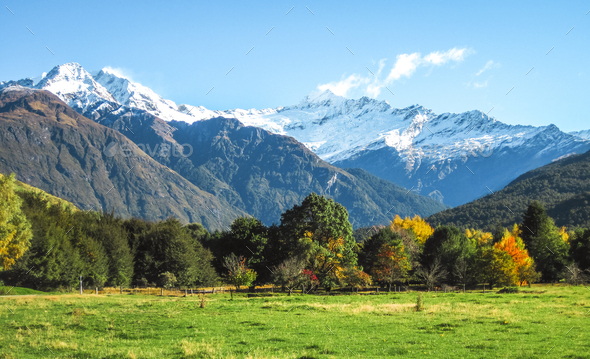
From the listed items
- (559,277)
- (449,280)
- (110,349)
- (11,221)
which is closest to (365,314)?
(110,349)

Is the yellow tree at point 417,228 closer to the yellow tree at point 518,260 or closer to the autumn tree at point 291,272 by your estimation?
the yellow tree at point 518,260

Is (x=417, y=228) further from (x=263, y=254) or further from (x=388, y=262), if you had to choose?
(x=263, y=254)

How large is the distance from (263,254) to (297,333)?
56.8m

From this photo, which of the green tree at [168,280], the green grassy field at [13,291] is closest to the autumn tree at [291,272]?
the green tree at [168,280]

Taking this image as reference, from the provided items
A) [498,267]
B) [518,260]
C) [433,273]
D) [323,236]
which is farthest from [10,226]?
[518,260]

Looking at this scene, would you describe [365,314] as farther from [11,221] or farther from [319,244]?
[11,221]

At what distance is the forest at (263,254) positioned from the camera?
57656 mm

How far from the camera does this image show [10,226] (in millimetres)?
44719

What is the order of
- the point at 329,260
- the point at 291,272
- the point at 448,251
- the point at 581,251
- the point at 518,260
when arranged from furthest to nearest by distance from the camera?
the point at 581,251 < the point at 448,251 < the point at 518,260 < the point at 329,260 < the point at 291,272

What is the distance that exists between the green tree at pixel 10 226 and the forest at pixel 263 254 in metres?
0.12

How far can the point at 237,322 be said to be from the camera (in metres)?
25.9

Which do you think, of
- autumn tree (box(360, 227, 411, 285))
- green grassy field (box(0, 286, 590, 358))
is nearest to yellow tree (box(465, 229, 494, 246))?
autumn tree (box(360, 227, 411, 285))

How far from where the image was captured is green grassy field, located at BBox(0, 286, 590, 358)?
17.6 metres

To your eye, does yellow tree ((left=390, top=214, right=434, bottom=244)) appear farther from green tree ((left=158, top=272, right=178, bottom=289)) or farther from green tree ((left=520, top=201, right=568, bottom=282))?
green tree ((left=158, top=272, right=178, bottom=289))
